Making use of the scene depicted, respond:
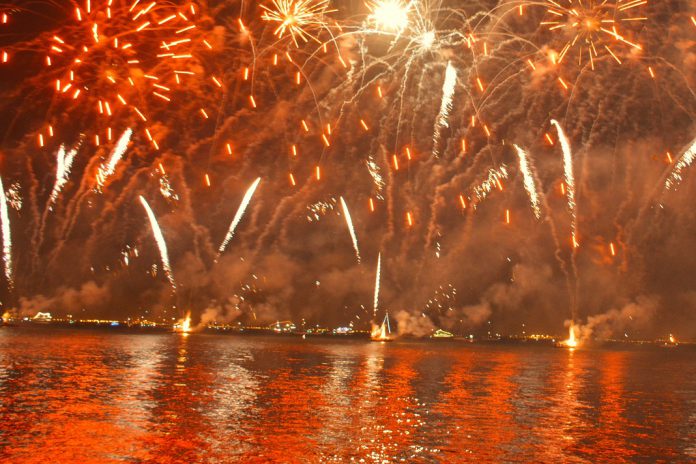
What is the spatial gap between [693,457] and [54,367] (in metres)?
36.5

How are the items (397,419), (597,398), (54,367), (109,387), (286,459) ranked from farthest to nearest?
(54,367)
(597,398)
(109,387)
(397,419)
(286,459)

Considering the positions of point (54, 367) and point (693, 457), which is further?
point (54, 367)

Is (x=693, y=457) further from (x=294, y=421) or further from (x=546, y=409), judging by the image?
(x=294, y=421)

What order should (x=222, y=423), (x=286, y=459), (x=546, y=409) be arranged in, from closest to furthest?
(x=286, y=459) → (x=222, y=423) → (x=546, y=409)

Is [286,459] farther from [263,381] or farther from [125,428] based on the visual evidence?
[263,381]

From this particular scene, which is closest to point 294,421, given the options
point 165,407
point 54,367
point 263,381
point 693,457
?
point 165,407

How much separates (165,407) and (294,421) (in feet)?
17.3

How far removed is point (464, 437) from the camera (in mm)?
21672

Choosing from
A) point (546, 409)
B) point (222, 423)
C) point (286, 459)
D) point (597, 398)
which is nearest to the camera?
point (286, 459)

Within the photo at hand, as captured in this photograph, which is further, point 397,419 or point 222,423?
point 397,419

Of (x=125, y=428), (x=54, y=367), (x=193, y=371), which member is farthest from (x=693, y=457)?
(x=54, y=367)

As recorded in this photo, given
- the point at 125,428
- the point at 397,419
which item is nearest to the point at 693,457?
the point at 397,419

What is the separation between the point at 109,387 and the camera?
32.5m

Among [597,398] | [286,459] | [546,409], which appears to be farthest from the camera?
[597,398]
